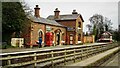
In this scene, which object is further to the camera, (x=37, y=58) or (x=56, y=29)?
(x=56, y=29)

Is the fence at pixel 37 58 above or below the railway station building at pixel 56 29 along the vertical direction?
below

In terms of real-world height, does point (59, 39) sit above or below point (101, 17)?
below

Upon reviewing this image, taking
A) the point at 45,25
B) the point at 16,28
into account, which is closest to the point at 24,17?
the point at 16,28

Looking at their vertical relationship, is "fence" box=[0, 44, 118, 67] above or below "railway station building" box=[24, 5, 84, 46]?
below

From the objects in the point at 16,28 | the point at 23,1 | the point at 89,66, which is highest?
the point at 23,1

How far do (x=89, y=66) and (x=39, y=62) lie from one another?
10.9 ft

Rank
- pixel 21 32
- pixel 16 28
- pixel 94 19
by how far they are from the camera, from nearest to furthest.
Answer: pixel 16 28
pixel 21 32
pixel 94 19

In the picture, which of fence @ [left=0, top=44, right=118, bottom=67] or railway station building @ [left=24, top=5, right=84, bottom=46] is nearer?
fence @ [left=0, top=44, right=118, bottom=67]

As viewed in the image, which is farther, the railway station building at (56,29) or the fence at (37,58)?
the railway station building at (56,29)

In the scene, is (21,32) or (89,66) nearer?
(89,66)

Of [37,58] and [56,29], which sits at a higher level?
[56,29]

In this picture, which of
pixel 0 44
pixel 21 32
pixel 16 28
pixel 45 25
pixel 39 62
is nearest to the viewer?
pixel 39 62

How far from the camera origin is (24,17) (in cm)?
3819

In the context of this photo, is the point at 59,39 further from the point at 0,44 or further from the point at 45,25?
the point at 0,44
